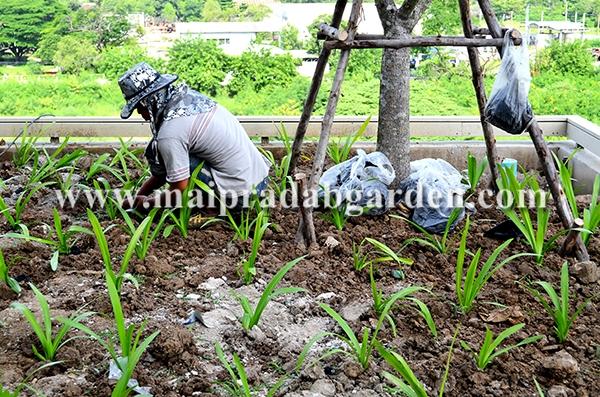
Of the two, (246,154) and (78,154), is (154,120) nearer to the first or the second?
(246,154)

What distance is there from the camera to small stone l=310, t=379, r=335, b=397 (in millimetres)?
2646

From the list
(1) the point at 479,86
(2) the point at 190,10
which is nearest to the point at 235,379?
(1) the point at 479,86

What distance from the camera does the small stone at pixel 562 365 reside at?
2.74 m

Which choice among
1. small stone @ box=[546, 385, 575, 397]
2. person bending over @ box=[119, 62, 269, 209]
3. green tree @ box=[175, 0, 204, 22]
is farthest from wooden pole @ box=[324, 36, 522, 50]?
green tree @ box=[175, 0, 204, 22]

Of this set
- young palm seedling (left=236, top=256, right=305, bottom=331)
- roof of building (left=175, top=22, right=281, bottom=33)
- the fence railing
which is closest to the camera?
young palm seedling (left=236, top=256, right=305, bottom=331)

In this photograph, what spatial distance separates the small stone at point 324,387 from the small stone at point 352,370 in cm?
7

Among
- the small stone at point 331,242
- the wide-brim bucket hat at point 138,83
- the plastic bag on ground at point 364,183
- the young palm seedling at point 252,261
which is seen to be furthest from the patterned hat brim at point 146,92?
the small stone at point 331,242

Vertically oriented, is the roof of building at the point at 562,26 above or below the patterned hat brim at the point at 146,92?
below

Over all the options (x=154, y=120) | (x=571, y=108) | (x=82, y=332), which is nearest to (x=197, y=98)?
(x=154, y=120)

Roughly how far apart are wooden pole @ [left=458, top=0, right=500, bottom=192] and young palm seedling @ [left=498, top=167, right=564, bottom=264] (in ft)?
0.33

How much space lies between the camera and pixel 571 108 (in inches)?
269

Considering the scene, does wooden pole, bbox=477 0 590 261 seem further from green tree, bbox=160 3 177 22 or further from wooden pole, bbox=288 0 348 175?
green tree, bbox=160 3 177 22

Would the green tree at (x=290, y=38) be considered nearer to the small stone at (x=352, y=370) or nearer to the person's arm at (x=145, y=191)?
the person's arm at (x=145, y=191)

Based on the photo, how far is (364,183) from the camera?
14.0ft
